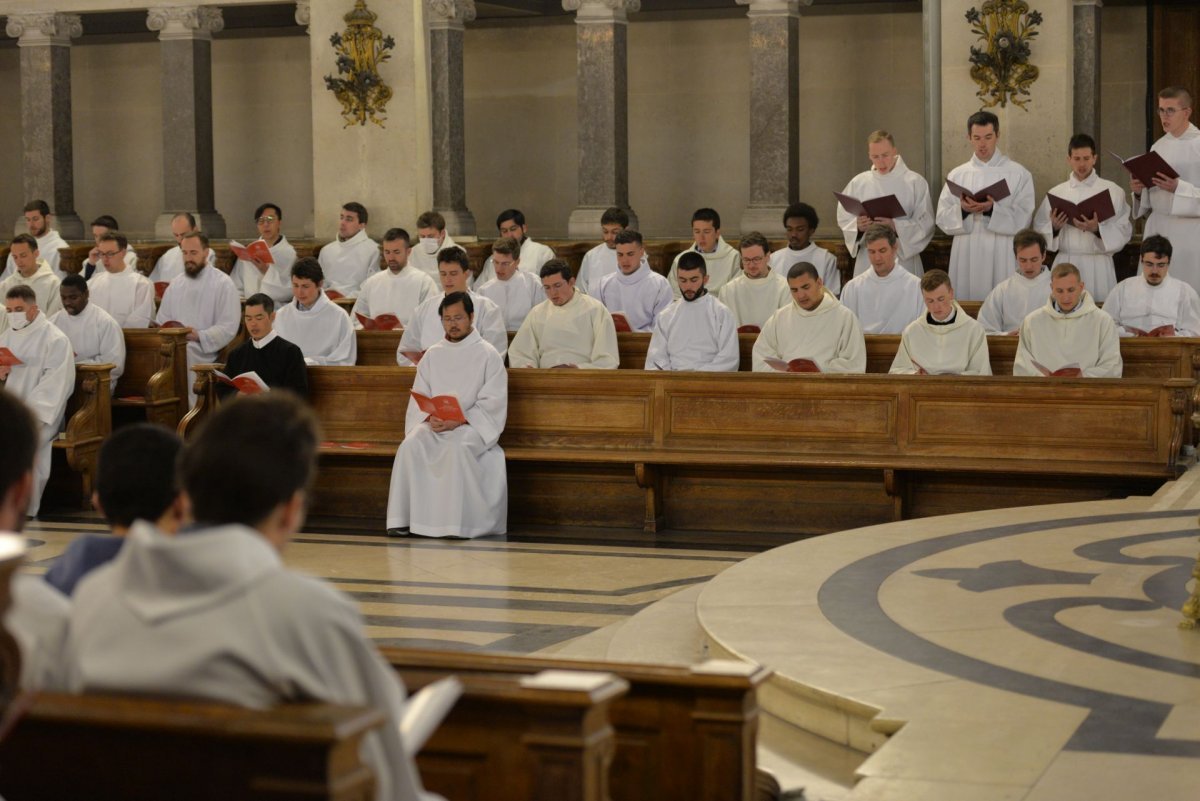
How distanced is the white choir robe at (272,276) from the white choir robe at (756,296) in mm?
4172

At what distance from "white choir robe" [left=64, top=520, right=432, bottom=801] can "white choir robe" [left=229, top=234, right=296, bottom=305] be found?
12020mm

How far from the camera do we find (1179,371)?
994 centimetres

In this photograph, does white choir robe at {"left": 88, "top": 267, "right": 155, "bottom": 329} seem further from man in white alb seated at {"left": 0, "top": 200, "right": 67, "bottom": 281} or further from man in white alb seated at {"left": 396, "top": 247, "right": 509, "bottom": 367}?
man in white alb seated at {"left": 396, "top": 247, "right": 509, "bottom": 367}

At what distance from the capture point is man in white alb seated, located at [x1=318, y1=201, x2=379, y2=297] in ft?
48.6

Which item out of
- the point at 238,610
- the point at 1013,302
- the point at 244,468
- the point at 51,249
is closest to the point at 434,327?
the point at 1013,302

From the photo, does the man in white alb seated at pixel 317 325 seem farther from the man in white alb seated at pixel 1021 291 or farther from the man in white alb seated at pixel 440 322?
the man in white alb seated at pixel 1021 291

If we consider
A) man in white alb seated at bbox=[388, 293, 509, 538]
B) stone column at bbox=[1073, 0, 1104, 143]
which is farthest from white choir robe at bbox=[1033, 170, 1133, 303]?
man in white alb seated at bbox=[388, 293, 509, 538]

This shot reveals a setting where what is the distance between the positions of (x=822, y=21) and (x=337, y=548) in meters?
10.1

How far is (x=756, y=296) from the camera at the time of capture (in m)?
12.1

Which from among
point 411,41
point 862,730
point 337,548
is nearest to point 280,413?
point 862,730

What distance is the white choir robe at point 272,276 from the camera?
14.7 meters

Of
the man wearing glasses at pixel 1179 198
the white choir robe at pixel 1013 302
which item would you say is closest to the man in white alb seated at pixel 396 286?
the white choir robe at pixel 1013 302

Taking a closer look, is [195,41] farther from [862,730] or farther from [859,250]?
[862,730]

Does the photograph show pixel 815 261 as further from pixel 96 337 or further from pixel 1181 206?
pixel 96 337
